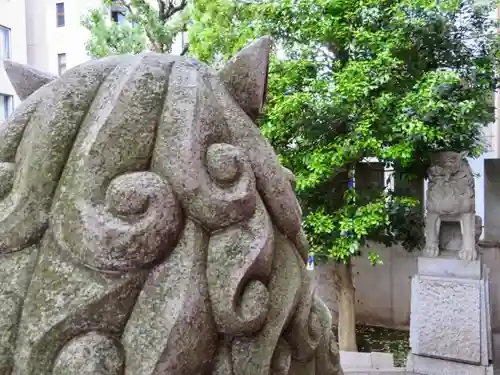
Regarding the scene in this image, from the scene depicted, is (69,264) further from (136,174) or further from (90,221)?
(136,174)

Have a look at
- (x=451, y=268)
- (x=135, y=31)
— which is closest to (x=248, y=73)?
(x=451, y=268)

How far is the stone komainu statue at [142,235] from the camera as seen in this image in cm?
129

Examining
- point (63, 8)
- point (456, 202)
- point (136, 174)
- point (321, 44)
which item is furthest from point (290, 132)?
point (63, 8)

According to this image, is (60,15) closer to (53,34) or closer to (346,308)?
(53,34)

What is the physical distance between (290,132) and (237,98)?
3398 millimetres

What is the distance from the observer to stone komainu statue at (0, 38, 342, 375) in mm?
1293

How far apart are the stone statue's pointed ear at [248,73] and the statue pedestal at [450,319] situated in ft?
13.5

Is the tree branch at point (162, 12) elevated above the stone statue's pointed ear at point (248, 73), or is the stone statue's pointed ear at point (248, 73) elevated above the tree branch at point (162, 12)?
the tree branch at point (162, 12)

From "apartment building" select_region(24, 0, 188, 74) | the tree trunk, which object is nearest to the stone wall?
the tree trunk

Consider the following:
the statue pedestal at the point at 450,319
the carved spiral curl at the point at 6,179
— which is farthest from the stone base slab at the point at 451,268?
the carved spiral curl at the point at 6,179

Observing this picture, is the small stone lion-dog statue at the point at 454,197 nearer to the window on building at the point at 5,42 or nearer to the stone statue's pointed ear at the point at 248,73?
the stone statue's pointed ear at the point at 248,73

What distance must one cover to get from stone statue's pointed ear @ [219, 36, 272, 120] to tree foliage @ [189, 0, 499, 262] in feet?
9.80

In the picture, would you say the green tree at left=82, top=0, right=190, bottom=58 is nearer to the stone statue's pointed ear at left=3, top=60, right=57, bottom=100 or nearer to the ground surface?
the ground surface

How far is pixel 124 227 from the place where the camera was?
51.4 inches
